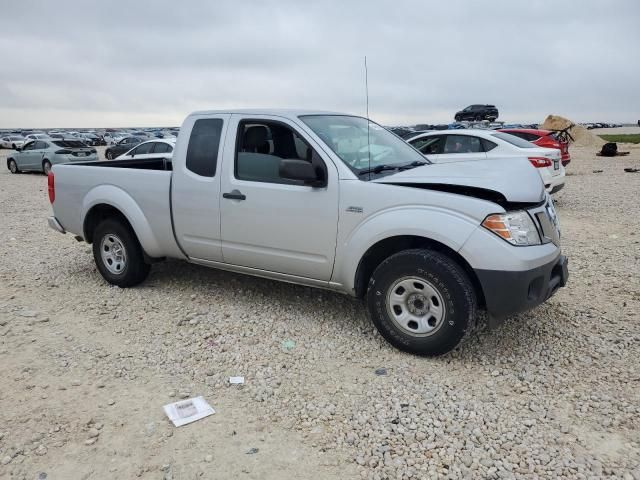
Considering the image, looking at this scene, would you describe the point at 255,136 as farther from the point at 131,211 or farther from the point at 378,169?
the point at 131,211

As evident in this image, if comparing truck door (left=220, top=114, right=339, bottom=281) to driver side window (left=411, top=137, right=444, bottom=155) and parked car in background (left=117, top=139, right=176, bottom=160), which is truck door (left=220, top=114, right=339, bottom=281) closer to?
driver side window (left=411, top=137, right=444, bottom=155)

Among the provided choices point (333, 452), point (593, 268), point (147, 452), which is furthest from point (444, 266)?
point (593, 268)

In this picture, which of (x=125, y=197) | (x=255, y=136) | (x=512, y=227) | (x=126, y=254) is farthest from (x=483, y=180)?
(x=126, y=254)

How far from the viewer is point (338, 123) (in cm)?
484

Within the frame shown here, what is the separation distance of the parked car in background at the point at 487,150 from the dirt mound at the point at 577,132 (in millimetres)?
27323

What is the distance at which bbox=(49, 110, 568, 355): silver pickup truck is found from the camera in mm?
3697

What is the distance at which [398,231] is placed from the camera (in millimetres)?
3898

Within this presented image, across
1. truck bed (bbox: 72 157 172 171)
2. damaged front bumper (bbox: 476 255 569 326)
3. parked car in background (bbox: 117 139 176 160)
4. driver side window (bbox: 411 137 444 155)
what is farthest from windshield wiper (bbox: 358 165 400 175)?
parked car in background (bbox: 117 139 176 160)

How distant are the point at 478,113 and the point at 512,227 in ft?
127

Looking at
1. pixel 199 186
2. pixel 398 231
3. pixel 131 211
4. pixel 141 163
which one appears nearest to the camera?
pixel 398 231

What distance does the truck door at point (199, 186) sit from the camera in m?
4.85

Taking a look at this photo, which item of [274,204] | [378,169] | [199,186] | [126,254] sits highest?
[378,169]

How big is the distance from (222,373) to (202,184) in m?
1.87

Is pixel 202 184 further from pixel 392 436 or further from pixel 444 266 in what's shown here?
pixel 392 436
